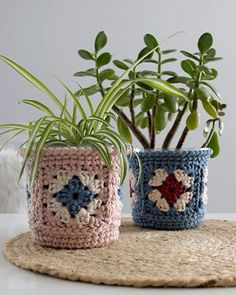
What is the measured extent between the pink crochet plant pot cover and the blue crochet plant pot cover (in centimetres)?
13

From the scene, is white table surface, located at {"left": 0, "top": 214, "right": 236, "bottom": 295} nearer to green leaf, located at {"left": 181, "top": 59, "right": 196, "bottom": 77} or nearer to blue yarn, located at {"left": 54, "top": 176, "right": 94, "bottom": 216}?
blue yarn, located at {"left": 54, "top": 176, "right": 94, "bottom": 216}

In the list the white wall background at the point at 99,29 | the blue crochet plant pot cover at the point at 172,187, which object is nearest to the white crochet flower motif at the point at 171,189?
the blue crochet plant pot cover at the point at 172,187

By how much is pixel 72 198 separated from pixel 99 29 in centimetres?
179

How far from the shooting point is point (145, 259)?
594mm

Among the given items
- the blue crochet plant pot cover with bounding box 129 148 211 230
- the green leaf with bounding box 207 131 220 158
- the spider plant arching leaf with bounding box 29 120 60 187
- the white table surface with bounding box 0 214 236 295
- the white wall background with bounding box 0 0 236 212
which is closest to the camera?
the white table surface with bounding box 0 214 236 295

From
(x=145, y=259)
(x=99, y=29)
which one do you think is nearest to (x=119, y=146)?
(x=145, y=259)

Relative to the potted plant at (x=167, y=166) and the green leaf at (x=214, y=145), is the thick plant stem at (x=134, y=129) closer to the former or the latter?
the potted plant at (x=167, y=166)

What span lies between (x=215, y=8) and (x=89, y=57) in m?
1.69

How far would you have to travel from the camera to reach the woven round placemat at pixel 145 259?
0.51 m

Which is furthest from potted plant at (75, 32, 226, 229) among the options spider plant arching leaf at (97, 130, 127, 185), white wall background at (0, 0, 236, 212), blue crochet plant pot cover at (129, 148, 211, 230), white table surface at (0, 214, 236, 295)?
white wall background at (0, 0, 236, 212)

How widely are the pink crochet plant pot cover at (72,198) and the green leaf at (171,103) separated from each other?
0.55 ft

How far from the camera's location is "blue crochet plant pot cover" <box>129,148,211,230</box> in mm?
786

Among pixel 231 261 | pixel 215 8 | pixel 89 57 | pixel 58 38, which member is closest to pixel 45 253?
pixel 231 261

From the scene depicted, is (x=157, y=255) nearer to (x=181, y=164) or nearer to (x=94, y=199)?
(x=94, y=199)
